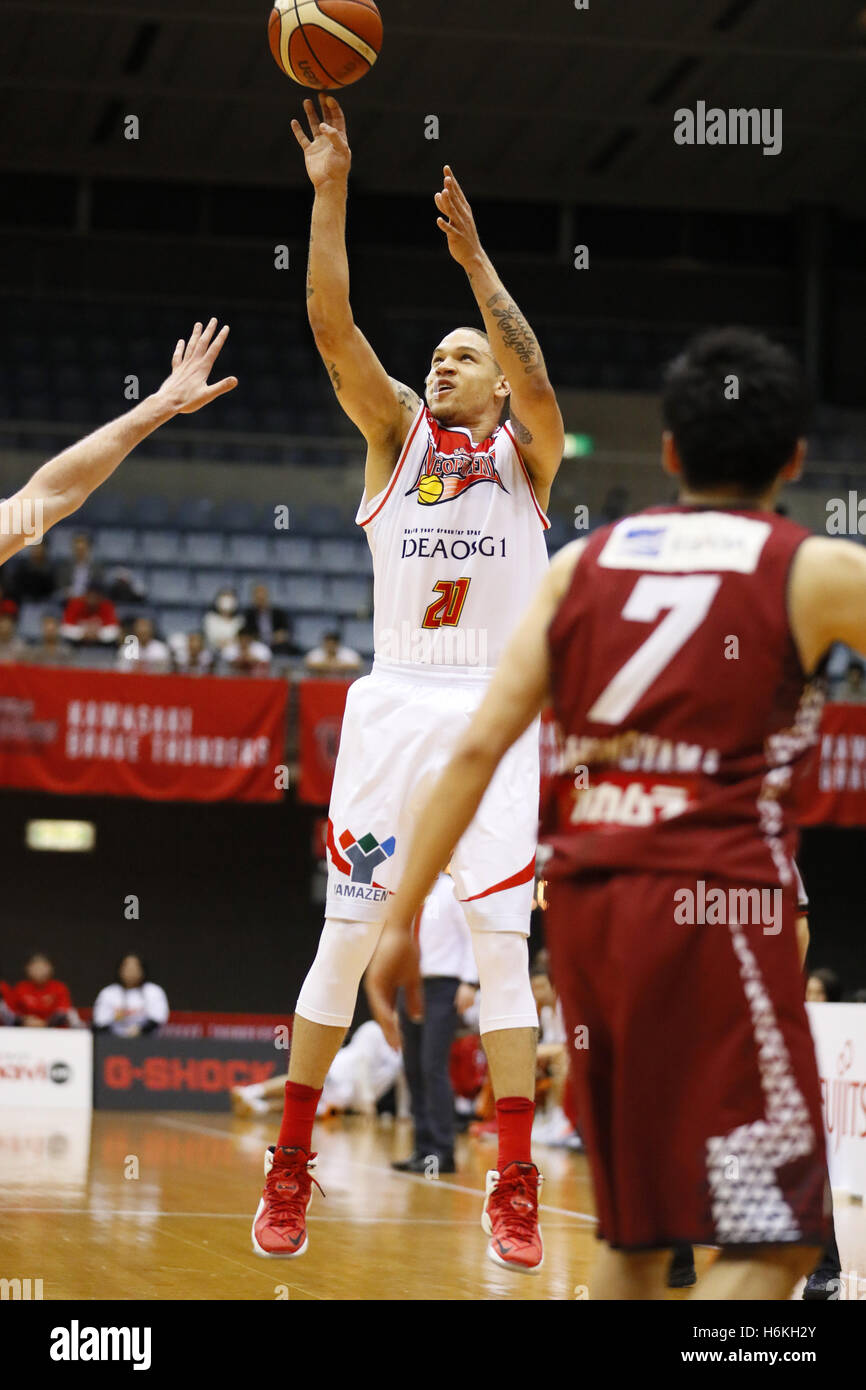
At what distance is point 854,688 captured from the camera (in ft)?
58.0

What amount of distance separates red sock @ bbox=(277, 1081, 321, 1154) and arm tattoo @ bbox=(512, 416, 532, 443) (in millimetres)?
2160

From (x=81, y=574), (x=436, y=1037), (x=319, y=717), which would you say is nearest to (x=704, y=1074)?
(x=436, y=1037)

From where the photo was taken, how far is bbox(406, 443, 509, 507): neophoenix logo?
543cm

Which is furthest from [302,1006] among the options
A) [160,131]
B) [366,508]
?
[160,131]

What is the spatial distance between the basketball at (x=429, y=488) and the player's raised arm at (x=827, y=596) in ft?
8.84

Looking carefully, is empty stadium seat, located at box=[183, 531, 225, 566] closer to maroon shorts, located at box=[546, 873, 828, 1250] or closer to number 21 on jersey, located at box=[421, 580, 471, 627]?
number 21 on jersey, located at box=[421, 580, 471, 627]

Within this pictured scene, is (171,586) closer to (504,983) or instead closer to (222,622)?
(222,622)

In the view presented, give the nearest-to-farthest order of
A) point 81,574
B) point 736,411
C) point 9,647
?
point 736,411, point 9,647, point 81,574

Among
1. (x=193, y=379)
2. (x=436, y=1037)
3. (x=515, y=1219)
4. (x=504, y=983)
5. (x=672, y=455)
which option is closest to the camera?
(x=672, y=455)

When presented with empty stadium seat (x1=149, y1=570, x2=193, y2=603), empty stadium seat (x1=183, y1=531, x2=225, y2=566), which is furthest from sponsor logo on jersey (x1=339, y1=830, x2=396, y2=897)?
empty stadium seat (x1=183, y1=531, x2=225, y2=566)

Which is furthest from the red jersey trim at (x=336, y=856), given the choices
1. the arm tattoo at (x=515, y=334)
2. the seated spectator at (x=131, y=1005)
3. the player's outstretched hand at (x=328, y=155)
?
the seated spectator at (x=131, y=1005)

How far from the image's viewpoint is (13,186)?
2380cm

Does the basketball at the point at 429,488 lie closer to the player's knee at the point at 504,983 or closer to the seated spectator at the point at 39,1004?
the player's knee at the point at 504,983

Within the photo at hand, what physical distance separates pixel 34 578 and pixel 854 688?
894 cm
